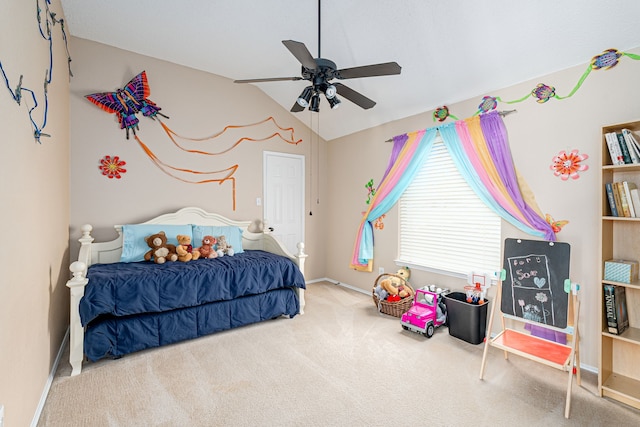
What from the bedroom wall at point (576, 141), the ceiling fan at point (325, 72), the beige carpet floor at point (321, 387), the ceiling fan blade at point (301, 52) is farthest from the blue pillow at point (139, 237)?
the bedroom wall at point (576, 141)

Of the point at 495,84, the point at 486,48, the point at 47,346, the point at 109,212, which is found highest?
the point at 486,48

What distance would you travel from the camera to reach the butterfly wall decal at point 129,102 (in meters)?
3.30

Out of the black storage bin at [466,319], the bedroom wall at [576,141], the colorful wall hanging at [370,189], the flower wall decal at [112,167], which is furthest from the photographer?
the colorful wall hanging at [370,189]

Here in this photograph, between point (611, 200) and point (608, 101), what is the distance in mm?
791

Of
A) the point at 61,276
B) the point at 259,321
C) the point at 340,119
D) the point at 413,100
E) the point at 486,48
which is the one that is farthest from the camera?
the point at 340,119

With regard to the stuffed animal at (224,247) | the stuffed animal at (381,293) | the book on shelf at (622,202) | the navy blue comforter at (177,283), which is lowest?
the stuffed animal at (381,293)

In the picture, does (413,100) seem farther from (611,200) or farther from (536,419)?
(536,419)

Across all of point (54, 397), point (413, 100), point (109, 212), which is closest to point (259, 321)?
point (54, 397)

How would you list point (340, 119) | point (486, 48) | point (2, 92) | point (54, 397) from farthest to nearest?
point (340, 119) → point (486, 48) → point (54, 397) → point (2, 92)

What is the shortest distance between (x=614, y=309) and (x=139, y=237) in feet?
13.5

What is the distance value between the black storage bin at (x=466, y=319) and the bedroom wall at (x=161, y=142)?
8.99 feet

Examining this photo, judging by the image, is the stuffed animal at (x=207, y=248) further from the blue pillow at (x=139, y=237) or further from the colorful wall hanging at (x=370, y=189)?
the colorful wall hanging at (x=370, y=189)

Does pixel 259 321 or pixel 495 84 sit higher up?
pixel 495 84

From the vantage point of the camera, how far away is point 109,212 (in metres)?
3.35
